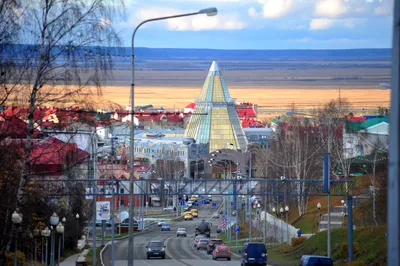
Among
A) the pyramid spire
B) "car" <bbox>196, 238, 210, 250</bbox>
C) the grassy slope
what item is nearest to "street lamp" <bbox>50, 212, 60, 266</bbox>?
the grassy slope

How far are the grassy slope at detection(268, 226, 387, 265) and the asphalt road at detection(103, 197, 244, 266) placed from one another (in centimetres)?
256

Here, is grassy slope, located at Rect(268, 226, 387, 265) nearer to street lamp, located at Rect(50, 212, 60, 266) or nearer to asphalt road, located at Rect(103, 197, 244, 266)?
asphalt road, located at Rect(103, 197, 244, 266)

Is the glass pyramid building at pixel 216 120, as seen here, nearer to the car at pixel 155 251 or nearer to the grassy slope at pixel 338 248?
the car at pixel 155 251

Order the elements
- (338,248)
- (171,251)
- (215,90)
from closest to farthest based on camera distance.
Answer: (338,248) < (171,251) < (215,90)

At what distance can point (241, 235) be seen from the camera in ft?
230

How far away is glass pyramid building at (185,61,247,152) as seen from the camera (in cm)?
14462

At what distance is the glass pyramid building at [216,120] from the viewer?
144625 millimetres

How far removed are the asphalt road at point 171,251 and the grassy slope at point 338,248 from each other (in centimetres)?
256

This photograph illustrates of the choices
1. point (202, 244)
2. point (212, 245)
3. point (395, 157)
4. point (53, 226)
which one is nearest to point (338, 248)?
point (212, 245)

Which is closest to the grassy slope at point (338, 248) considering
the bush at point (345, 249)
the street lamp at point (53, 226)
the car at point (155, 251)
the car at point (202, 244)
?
the bush at point (345, 249)

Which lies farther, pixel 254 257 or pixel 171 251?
pixel 171 251

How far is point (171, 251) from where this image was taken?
57.0 m

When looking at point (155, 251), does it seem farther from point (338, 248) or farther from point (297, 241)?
point (338, 248)

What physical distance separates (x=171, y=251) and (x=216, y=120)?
93185 millimetres
